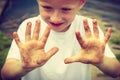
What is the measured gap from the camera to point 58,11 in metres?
1.11

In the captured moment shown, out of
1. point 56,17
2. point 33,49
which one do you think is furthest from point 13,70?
point 56,17

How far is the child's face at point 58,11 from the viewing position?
1103 mm

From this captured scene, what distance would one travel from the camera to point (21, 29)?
1.21 meters

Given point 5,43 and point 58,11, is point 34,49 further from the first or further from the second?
point 5,43

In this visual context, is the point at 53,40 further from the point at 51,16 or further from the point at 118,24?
the point at 118,24

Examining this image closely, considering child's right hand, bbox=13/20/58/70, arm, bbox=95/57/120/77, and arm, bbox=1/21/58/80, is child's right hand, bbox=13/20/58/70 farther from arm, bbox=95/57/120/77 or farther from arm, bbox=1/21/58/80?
arm, bbox=95/57/120/77

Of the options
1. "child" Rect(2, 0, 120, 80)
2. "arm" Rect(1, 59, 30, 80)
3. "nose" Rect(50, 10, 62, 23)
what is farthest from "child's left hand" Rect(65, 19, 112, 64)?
"arm" Rect(1, 59, 30, 80)

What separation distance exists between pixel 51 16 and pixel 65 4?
2.6 inches

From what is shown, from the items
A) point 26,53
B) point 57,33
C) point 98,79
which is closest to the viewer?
point 26,53

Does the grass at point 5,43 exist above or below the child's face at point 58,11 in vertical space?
below

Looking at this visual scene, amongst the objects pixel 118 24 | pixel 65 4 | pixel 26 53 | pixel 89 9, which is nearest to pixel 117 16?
pixel 118 24

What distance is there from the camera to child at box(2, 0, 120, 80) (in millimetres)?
1031

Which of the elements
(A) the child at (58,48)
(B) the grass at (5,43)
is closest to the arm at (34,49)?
(A) the child at (58,48)

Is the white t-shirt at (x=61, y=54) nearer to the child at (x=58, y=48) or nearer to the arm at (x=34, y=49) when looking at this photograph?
the child at (x=58, y=48)
